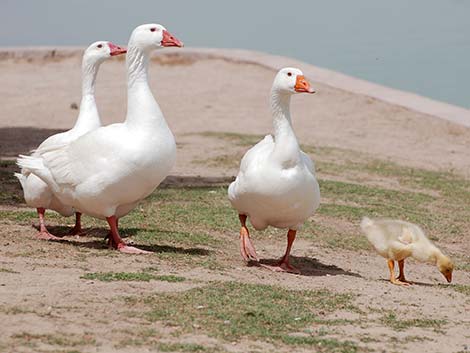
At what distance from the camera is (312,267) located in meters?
9.89

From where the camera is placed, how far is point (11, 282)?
765 cm

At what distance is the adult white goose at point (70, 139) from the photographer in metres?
10.0

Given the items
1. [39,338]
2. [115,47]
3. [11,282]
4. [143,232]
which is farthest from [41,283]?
[115,47]

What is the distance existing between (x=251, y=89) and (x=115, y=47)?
626 inches

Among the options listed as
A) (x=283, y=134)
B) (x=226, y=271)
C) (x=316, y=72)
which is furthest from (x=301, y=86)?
(x=316, y=72)

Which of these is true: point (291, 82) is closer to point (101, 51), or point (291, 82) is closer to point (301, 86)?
point (301, 86)

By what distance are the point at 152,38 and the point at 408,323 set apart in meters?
3.68

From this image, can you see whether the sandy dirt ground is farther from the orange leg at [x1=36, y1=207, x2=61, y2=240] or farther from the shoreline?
the shoreline

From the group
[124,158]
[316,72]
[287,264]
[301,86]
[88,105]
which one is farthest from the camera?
[316,72]

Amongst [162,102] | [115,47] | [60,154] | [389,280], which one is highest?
[115,47]

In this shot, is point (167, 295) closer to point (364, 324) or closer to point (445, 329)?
point (364, 324)

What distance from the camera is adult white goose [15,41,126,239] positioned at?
1001cm

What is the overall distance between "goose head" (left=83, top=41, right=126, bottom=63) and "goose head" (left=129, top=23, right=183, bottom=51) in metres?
1.45

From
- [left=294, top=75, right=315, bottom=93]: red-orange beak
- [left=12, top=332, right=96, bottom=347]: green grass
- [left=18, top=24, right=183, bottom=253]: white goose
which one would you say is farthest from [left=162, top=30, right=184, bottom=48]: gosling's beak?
[left=12, top=332, right=96, bottom=347]: green grass
